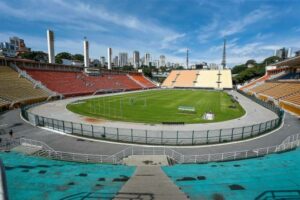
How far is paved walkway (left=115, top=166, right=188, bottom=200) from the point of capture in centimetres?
948

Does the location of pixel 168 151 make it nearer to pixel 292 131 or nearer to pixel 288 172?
pixel 288 172

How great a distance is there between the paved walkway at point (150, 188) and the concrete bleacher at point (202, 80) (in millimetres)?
107081

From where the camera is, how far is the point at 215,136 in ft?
68.5

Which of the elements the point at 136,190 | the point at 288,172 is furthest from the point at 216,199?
the point at 288,172

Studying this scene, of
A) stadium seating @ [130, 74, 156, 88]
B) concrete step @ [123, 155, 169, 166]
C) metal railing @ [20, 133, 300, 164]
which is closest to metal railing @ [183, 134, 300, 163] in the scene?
metal railing @ [20, 133, 300, 164]

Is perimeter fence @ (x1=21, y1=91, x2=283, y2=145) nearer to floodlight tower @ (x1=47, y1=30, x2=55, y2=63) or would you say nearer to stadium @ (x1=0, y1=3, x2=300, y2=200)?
stadium @ (x1=0, y1=3, x2=300, y2=200)

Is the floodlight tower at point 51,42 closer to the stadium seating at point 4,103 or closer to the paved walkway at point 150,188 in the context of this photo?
the stadium seating at point 4,103

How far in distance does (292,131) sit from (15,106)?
162ft

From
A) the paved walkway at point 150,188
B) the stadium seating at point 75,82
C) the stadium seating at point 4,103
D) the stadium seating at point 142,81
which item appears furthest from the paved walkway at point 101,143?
the stadium seating at point 142,81

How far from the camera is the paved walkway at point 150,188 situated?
373 inches

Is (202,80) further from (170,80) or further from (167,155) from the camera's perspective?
(167,155)

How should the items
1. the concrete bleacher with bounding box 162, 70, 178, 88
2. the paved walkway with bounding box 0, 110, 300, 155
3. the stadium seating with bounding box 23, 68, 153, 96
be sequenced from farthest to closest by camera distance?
1. the concrete bleacher with bounding box 162, 70, 178, 88
2. the stadium seating with bounding box 23, 68, 153, 96
3. the paved walkway with bounding box 0, 110, 300, 155

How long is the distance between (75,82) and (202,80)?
78953mm

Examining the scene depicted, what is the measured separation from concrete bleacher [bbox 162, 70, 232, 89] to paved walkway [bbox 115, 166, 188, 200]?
107 meters
